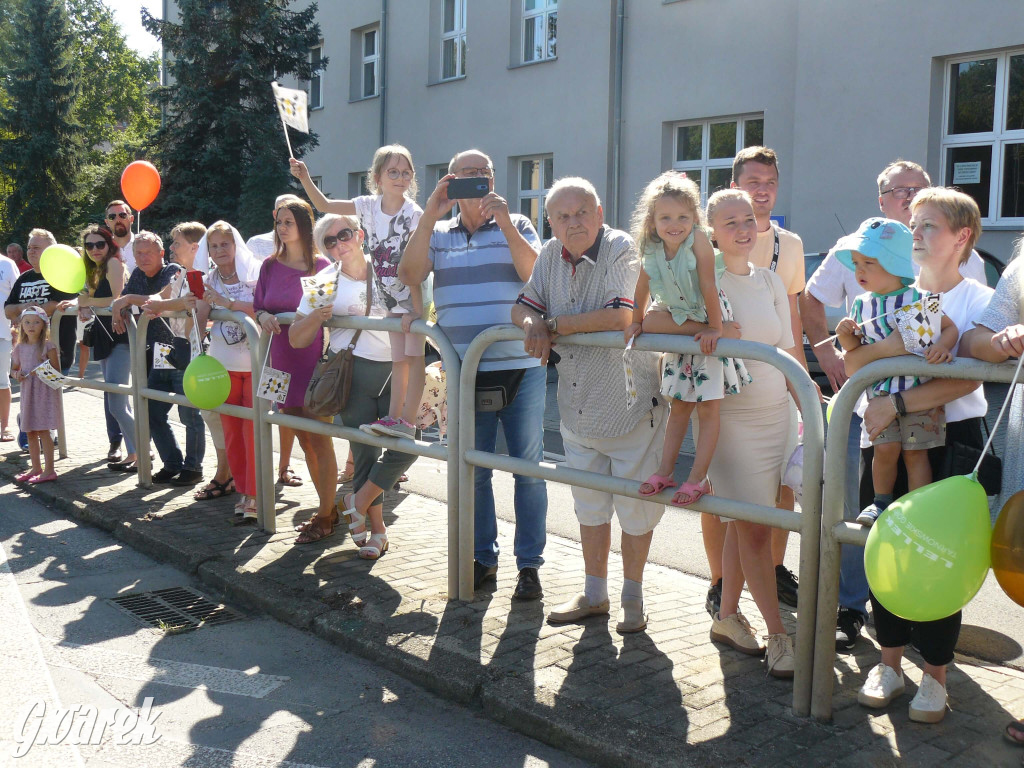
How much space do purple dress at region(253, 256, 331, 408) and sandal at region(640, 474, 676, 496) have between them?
8.96 feet

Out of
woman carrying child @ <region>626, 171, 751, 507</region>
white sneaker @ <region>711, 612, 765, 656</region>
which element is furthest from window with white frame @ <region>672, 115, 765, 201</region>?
woman carrying child @ <region>626, 171, 751, 507</region>

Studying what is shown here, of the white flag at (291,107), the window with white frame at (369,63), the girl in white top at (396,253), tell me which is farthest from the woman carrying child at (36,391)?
the window with white frame at (369,63)

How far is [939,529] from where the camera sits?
2732 mm

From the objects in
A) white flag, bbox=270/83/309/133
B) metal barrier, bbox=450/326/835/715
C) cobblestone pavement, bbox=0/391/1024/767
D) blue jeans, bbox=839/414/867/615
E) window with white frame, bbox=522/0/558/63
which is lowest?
cobblestone pavement, bbox=0/391/1024/767

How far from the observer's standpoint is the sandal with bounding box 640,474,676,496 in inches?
145

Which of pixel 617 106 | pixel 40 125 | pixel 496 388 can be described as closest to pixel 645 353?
pixel 496 388

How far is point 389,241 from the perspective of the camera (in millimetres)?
5496

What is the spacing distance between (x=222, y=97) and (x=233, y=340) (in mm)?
18437

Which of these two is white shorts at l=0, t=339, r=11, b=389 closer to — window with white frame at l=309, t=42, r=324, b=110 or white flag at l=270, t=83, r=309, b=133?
white flag at l=270, t=83, r=309, b=133

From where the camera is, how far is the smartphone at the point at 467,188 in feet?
14.6

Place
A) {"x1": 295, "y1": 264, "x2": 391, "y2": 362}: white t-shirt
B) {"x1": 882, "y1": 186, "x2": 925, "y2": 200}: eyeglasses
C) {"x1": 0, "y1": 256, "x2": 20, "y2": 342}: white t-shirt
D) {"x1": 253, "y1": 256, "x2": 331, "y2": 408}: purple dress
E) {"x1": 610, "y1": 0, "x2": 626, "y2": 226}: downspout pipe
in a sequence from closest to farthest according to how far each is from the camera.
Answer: {"x1": 882, "y1": 186, "x2": 925, "y2": 200}: eyeglasses
{"x1": 295, "y1": 264, "x2": 391, "y2": 362}: white t-shirt
{"x1": 253, "y1": 256, "x2": 331, "y2": 408}: purple dress
{"x1": 0, "y1": 256, "x2": 20, "y2": 342}: white t-shirt
{"x1": 610, "y1": 0, "x2": 626, "y2": 226}: downspout pipe

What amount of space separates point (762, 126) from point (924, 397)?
12.8 m

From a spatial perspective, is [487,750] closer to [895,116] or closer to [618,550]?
[618,550]

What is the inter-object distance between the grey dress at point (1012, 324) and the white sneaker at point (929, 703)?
684 millimetres
